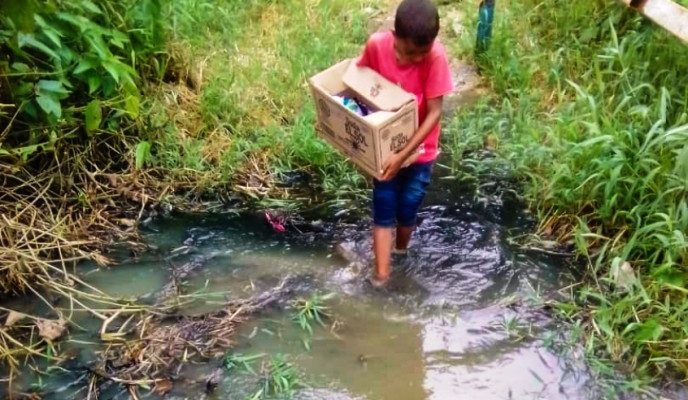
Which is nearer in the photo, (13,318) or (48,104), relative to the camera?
(13,318)

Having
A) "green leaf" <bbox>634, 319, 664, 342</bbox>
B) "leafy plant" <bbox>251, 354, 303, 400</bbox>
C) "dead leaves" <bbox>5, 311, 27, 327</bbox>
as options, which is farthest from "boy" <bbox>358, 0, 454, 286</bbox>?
"dead leaves" <bbox>5, 311, 27, 327</bbox>

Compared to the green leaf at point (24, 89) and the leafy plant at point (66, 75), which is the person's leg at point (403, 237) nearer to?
the leafy plant at point (66, 75)

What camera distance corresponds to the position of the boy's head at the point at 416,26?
2777 millimetres

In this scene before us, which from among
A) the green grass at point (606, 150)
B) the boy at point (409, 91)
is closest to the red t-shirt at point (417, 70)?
the boy at point (409, 91)

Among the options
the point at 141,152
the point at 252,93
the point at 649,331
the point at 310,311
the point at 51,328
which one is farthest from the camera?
the point at 252,93

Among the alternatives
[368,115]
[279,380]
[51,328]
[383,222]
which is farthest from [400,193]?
[51,328]

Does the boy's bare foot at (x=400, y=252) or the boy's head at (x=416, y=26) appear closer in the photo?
the boy's head at (x=416, y=26)

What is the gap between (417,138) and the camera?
10.1ft

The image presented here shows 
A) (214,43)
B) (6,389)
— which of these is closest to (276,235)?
(6,389)

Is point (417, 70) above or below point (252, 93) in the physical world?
above

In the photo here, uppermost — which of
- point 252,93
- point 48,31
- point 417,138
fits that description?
point 48,31

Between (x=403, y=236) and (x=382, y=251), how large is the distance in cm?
24

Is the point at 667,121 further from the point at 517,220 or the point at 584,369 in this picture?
the point at 584,369

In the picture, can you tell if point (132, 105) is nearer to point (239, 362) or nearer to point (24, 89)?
point (24, 89)
